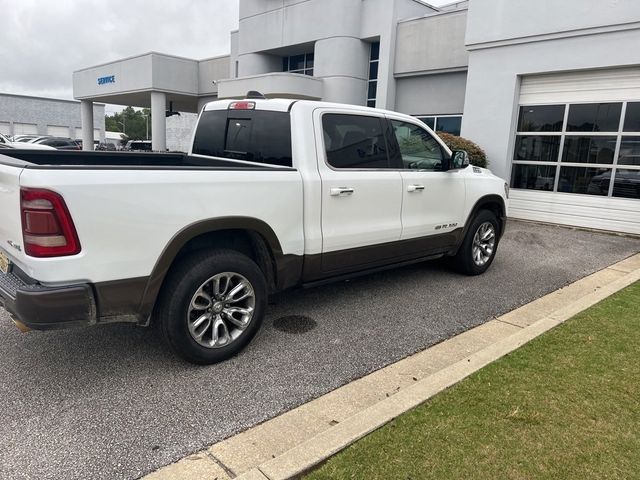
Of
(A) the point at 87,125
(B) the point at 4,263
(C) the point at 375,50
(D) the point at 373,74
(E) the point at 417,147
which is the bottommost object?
(B) the point at 4,263

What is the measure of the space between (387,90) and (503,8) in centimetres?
710

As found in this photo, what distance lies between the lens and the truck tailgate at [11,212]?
286 centimetres

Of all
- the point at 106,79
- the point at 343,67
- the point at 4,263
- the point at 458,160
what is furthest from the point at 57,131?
the point at 4,263

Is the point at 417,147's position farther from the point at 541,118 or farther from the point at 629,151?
the point at 541,118

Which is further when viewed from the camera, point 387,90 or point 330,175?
point 387,90

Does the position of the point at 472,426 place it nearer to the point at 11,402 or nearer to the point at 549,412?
the point at 549,412

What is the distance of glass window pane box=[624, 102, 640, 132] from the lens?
32.4 feet

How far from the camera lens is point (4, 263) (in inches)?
129

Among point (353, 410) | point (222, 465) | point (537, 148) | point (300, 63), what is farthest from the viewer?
point (300, 63)

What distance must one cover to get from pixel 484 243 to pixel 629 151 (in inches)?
235

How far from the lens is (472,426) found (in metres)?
2.84

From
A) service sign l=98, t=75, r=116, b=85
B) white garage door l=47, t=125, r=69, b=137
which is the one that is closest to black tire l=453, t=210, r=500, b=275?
service sign l=98, t=75, r=116, b=85

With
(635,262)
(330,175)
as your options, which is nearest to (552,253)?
(635,262)

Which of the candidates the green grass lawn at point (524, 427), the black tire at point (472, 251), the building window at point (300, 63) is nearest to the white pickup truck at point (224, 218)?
the black tire at point (472, 251)
